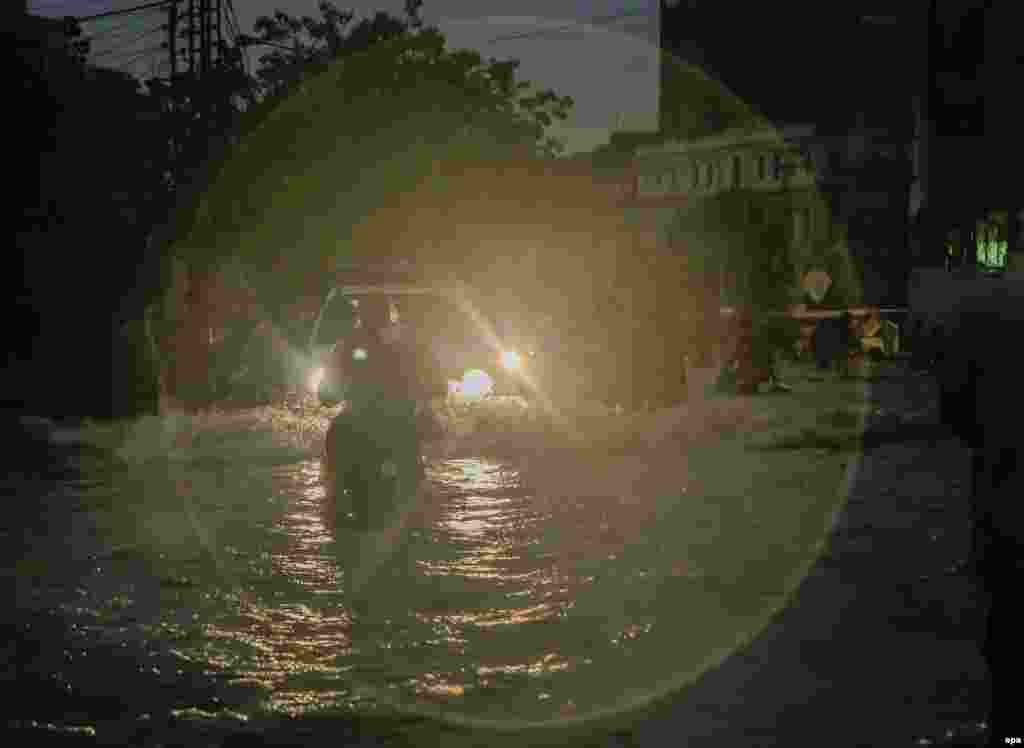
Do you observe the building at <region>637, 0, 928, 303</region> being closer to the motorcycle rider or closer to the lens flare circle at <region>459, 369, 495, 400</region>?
the lens flare circle at <region>459, 369, 495, 400</region>

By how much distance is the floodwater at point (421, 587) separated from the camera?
5.99 meters

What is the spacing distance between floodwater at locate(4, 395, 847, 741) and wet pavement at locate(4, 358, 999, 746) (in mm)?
23

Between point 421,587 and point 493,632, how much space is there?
3.75 ft

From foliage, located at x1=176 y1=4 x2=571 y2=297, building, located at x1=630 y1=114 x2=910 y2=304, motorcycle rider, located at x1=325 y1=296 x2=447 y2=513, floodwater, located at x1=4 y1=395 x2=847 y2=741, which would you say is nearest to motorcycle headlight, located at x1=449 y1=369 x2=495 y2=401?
motorcycle rider, located at x1=325 y1=296 x2=447 y2=513

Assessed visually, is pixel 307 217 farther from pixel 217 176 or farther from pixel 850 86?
pixel 850 86

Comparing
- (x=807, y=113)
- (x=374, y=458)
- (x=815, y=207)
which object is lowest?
(x=374, y=458)

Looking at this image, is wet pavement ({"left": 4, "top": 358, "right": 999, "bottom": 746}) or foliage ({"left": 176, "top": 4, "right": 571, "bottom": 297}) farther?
foliage ({"left": 176, "top": 4, "right": 571, "bottom": 297})

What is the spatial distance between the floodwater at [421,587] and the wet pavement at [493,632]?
23 millimetres

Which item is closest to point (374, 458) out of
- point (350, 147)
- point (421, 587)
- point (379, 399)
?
point (379, 399)

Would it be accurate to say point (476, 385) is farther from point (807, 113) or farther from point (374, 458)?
point (807, 113)

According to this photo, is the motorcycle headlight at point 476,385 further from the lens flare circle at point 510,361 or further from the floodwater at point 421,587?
the floodwater at point 421,587

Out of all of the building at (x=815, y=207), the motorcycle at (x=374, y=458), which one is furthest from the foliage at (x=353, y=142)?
the motorcycle at (x=374, y=458)

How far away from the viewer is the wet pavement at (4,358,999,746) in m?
5.40

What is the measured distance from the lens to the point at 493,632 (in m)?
6.87
